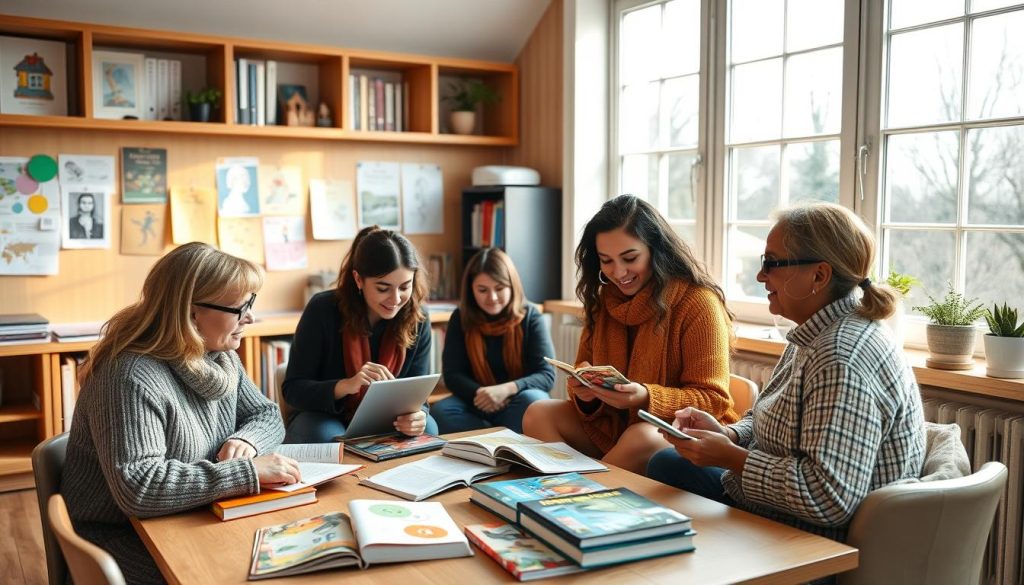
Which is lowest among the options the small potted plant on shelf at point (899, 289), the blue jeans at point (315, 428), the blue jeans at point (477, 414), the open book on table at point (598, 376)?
the blue jeans at point (477, 414)

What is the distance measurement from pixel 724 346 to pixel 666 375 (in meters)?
0.18

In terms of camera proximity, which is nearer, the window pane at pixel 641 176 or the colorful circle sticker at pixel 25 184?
the colorful circle sticker at pixel 25 184

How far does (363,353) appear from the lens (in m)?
2.98

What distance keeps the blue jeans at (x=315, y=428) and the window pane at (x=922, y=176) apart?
1.78m

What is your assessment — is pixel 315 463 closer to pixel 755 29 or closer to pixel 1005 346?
pixel 1005 346

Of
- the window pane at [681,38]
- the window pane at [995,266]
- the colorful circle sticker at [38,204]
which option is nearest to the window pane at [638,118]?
the window pane at [681,38]

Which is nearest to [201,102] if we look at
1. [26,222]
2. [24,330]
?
[26,222]

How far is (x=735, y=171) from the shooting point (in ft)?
12.5

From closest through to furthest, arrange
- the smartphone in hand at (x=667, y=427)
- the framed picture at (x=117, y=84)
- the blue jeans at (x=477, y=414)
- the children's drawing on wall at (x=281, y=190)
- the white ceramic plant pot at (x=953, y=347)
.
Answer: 1. the smartphone in hand at (x=667, y=427)
2. the white ceramic plant pot at (x=953, y=347)
3. the blue jeans at (x=477, y=414)
4. the framed picture at (x=117, y=84)
5. the children's drawing on wall at (x=281, y=190)

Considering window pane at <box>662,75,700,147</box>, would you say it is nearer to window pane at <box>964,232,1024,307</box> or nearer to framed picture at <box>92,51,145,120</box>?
window pane at <box>964,232,1024,307</box>

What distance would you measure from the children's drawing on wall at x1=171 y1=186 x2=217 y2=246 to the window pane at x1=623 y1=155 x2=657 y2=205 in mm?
1946

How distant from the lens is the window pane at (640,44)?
422 cm

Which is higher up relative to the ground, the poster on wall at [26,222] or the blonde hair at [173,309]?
the poster on wall at [26,222]

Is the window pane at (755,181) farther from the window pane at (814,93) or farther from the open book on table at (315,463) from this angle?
the open book on table at (315,463)
